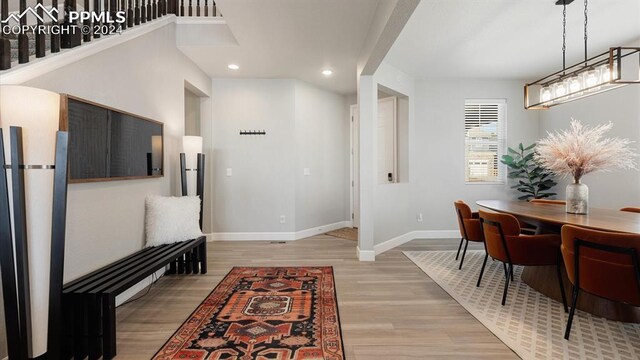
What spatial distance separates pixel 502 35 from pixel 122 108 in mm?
4217

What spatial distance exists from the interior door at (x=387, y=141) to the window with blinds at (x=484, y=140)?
1.29 metres

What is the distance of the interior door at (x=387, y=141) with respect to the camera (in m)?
5.05

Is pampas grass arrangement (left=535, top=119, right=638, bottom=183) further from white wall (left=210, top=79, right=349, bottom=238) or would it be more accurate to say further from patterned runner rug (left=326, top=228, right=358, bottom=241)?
white wall (left=210, top=79, right=349, bottom=238)

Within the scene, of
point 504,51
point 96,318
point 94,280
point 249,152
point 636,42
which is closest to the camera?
point 96,318

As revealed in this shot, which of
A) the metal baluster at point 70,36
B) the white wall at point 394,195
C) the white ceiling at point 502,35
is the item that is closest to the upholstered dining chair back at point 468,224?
the white wall at point 394,195

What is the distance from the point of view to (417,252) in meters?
4.15

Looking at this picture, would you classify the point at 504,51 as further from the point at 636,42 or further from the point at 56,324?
the point at 56,324

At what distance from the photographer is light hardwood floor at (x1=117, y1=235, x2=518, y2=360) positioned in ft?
6.24

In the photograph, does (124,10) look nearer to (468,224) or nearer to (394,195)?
(394,195)

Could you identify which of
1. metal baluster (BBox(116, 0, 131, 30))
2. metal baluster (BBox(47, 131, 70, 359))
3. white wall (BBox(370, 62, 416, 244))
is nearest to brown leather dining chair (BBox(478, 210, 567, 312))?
white wall (BBox(370, 62, 416, 244))

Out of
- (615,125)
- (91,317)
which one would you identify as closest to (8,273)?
(91,317)

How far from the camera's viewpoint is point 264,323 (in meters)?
2.22

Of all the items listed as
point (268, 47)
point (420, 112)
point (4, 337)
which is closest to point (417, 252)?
point (420, 112)

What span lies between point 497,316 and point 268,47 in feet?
12.1
